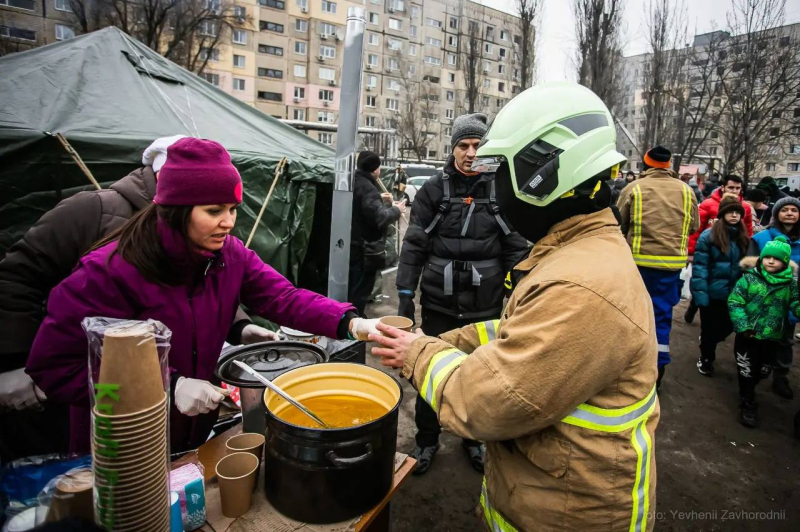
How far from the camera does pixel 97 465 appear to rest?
98cm

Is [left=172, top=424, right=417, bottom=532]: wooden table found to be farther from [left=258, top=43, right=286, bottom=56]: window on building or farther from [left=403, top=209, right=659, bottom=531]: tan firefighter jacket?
[left=258, top=43, right=286, bottom=56]: window on building

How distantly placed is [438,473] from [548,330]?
2811 millimetres

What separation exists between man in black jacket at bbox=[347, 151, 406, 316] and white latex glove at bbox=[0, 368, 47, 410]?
Answer: 3363mm

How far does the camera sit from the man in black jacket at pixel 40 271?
2381mm

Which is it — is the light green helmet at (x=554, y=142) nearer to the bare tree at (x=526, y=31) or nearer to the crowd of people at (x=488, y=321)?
the crowd of people at (x=488, y=321)

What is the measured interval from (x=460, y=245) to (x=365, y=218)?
8.12 ft

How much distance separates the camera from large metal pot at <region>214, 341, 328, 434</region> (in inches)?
73.8

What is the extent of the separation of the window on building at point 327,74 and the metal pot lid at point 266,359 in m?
46.0

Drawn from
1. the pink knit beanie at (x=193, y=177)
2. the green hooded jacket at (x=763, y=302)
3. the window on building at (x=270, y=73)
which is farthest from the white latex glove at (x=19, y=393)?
the window on building at (x=270, y=73)

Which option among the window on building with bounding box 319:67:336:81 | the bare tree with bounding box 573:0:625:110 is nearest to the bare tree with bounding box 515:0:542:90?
the bare tree with bounding box 573:0:625:110

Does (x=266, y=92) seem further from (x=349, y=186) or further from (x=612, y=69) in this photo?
(x=349, y=186)

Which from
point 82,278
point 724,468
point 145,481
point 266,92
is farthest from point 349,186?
point 266,92

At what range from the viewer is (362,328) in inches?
83.6

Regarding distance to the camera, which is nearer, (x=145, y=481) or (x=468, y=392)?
(x=145, y=481)
